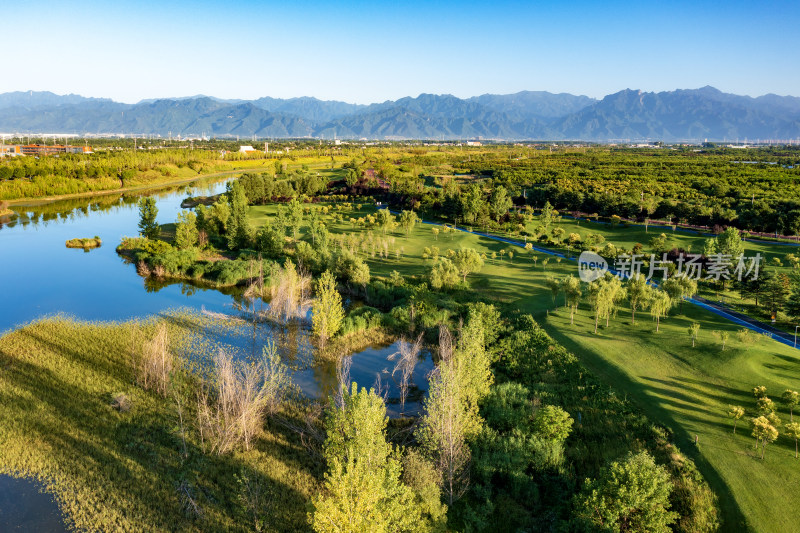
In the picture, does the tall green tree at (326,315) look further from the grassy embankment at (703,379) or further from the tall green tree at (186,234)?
the tall green tree at (186,234)

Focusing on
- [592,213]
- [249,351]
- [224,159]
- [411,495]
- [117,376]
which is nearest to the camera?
[411,495]

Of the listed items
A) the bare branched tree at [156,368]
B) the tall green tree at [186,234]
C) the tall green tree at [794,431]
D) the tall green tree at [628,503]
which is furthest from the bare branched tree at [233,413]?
the tall green tree at [186,234]

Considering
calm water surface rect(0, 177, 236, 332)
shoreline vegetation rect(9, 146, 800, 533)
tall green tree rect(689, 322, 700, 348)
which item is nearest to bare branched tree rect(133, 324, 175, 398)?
shoreline vegetation rect(9, 146, 800, 533)

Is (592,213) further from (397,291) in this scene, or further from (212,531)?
(212,531)

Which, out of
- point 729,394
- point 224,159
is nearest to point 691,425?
point 729,394

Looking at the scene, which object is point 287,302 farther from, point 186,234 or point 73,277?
point 73,277

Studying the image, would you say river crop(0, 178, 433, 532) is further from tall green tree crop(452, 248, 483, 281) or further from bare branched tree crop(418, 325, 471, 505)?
tall green tree crop(452, 248, 483, 281)
